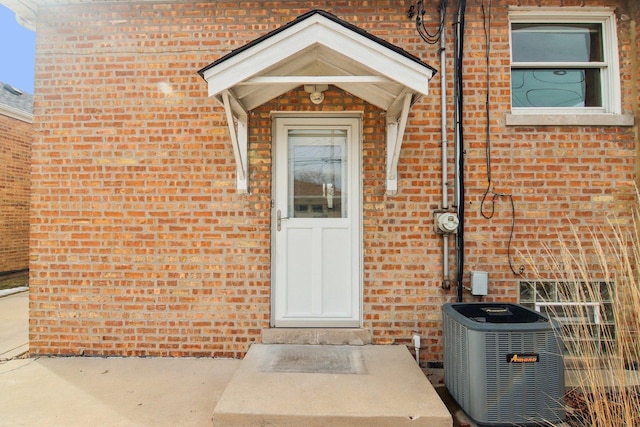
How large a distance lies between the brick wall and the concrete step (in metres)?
8.77

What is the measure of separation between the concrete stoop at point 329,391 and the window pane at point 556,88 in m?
3.08

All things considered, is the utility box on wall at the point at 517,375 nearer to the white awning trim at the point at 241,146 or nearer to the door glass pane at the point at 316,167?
the door glass pane at the point at 316,167

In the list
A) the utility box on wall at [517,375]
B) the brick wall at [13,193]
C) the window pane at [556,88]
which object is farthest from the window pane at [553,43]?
the brick wall at [13,193]

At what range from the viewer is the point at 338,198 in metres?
3.96

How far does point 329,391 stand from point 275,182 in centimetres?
215

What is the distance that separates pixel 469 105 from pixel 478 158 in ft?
1.91

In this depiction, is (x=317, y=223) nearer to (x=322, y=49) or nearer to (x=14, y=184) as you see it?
(x=322, y=49)

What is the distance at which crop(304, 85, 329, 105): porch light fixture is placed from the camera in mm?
3730

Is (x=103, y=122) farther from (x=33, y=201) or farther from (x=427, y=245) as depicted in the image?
(x=427, y=245)

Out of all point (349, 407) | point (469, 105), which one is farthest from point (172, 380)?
point (469, 105)

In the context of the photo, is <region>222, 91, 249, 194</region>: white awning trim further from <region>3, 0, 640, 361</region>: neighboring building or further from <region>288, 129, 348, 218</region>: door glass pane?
<region>288, 129, 348, 218</region>: door glass pane

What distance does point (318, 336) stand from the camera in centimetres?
373

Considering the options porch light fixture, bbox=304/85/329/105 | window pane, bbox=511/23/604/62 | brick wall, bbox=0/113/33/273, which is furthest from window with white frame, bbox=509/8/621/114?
brick wall, bbox=0/113/33/273

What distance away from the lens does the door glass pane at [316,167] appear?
13.0 feet
